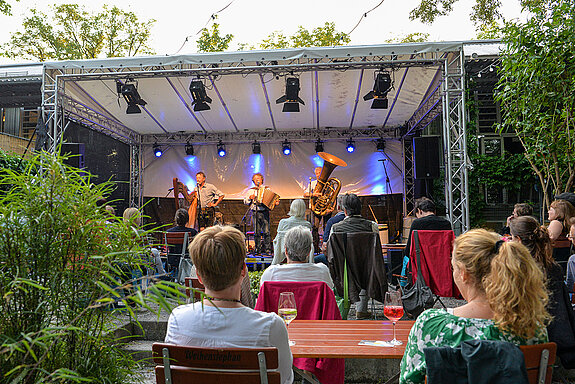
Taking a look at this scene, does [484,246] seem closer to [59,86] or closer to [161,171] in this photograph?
[59,86]

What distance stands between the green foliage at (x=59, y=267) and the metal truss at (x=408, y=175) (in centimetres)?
968

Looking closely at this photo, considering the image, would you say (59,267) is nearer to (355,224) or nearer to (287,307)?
(287,307)

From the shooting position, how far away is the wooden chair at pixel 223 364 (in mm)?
1398

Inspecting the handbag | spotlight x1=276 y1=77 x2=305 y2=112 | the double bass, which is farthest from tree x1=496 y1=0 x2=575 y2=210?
the double bass

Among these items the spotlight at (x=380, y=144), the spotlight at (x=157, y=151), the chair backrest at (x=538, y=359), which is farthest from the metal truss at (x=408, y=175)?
the chair backrest at (x=538, y=359)

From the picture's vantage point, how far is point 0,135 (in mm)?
12312

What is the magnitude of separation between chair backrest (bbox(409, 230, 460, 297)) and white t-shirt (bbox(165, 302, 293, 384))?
119 inches

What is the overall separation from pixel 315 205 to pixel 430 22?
5.08m

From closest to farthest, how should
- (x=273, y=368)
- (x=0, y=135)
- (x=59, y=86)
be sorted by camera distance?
(x=273, y=368)
(x=59, y=86)
(x=0, y=135)

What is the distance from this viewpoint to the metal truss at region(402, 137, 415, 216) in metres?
10.5

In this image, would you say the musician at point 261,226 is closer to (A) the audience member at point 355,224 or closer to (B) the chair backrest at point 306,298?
(A) the audience member at point 355,224

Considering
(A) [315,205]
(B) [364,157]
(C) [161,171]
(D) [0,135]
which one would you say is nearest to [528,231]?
(A) [315,205]

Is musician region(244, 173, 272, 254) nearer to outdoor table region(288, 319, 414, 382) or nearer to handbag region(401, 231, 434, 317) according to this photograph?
handbag region(401, 231, 434, 317)

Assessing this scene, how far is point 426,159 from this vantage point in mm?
8086
